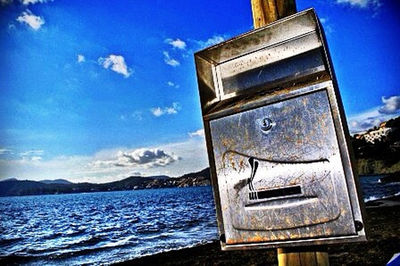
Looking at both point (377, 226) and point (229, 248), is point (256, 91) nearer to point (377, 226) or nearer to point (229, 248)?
point (229, 248)

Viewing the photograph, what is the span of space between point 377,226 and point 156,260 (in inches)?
336

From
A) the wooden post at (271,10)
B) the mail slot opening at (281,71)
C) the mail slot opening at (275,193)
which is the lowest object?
the mail slot opening at (275,193)

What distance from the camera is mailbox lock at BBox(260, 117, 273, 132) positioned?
1.50 metres

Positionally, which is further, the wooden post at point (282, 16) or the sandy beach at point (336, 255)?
the sandy beach at point (336, 255)

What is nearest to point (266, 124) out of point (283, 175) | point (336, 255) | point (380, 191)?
point (283, 175)

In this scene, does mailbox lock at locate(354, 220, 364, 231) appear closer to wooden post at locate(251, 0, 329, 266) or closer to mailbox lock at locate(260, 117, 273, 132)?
Result: wooden post at locate(251, 0, 329, 266)

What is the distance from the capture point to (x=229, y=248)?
157 centimetres

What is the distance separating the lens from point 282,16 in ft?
5.77

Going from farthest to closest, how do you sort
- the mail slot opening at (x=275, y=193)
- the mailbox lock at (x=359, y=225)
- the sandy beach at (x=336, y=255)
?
1. the sandy beach at (x=336, y=255)
2. the mail slot opening at (x=275, y=193)
3. the mailbox lock at (x=359, y=225)

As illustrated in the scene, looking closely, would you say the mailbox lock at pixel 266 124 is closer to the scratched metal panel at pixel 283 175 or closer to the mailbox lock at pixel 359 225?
the scratched metal panel at pixel 283 175

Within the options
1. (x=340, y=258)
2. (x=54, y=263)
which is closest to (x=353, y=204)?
(x=340, y=258)

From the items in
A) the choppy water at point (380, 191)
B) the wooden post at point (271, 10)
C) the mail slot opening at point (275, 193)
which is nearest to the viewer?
the mail slot opening at point (275, 193)

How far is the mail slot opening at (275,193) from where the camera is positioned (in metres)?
1.40

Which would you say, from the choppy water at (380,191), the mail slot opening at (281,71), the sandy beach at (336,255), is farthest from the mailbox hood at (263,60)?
the choppy water at (380,191)
